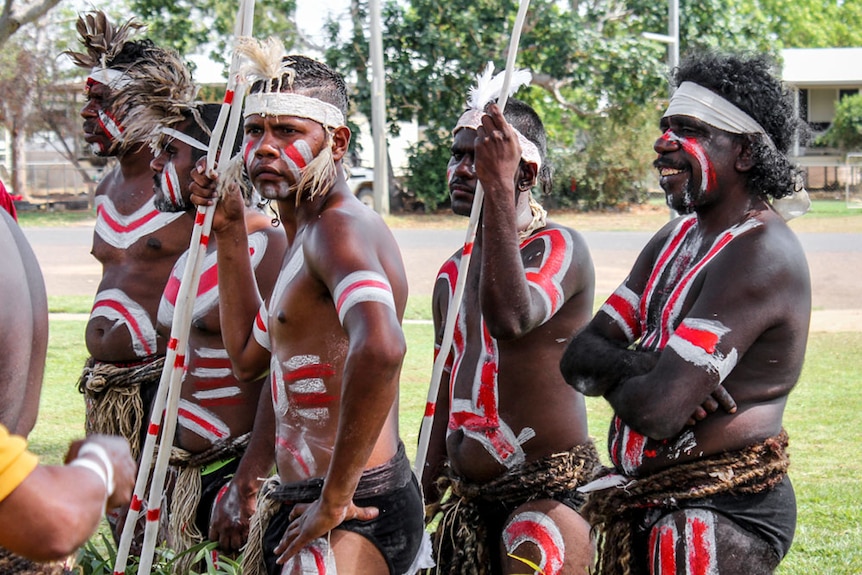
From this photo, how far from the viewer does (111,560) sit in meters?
4.36

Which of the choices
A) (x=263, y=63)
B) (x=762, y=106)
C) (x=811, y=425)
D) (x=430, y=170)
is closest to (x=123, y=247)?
(x=263, y=63)

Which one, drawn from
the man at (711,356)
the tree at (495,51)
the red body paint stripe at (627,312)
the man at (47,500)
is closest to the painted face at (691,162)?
the man at (711,356)

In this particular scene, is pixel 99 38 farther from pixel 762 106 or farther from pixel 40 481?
pixel 40 481

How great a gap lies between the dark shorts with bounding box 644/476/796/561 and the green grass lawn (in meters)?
2.58

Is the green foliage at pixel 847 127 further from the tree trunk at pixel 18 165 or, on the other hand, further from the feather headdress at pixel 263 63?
the feather headdress at pixel 263 63

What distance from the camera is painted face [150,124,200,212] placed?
15.3 ft

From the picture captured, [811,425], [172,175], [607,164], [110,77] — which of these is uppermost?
[110,77]

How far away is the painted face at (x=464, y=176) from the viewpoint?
4.03 meters

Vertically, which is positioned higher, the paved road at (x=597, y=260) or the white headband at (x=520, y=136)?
the white headband at (x=520, y=136)

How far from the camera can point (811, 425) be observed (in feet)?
28.8

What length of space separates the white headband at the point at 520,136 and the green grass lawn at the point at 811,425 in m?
2.68

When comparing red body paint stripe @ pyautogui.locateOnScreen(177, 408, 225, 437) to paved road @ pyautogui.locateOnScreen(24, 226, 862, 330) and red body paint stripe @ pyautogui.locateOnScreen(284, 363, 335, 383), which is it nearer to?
red body paint stripe @ pyautogui.locateOnScreen(284, 363, 335, 383)

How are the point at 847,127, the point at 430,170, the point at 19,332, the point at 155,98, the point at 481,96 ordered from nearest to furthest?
the point at 19,332, the point at 481,96, the point at 155,98, the point at 430,170, the point at 847,127

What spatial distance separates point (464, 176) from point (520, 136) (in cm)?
31
